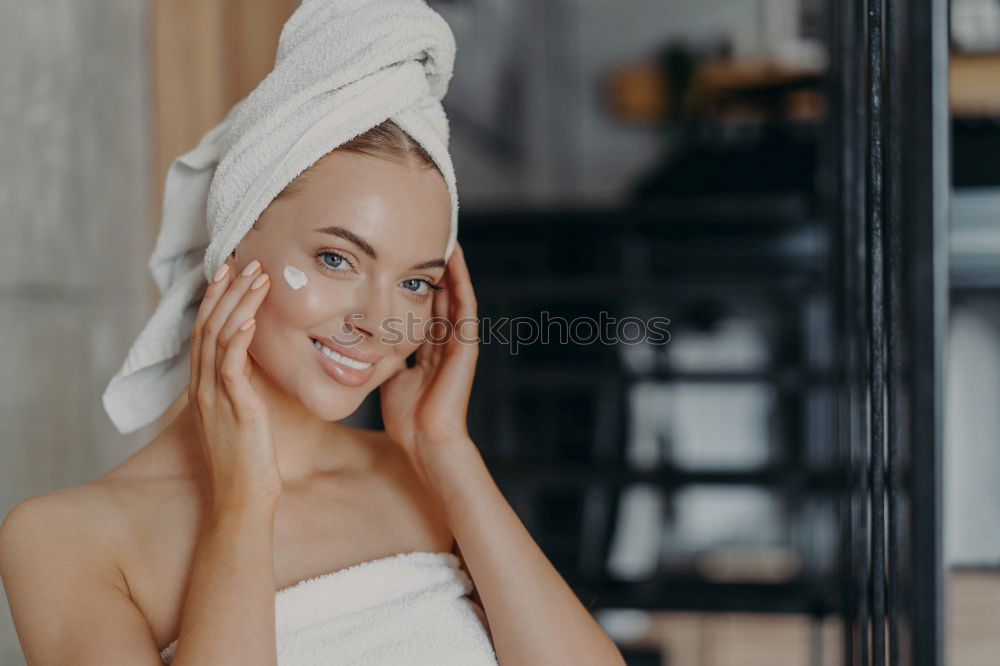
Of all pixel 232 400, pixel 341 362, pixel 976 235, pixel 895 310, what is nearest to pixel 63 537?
pixel 232 400

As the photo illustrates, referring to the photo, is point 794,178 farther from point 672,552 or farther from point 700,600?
point 700,600

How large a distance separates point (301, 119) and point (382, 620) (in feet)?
1.64

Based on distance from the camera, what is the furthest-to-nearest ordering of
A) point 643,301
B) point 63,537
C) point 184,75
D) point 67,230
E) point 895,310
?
point 643,301 → point 184,75 → point 67,230 → point 63,537 → point 895,310

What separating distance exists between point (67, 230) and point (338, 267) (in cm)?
80

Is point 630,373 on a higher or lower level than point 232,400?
lower

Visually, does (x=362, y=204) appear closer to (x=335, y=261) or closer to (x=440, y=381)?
(x=335, y=261)

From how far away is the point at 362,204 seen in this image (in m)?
0.95

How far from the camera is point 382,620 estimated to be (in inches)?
38.6

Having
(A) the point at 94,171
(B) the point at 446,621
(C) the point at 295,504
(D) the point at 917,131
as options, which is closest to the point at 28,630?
(C) the point at 295,504

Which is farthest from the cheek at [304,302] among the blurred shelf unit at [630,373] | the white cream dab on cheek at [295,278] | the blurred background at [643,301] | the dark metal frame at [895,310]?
the blurred shelf unit at [630,373]

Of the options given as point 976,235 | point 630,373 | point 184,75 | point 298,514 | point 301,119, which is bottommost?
point 630,373

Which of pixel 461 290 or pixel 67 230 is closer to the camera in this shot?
pixel 461 290

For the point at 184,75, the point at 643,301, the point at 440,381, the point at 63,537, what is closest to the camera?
the point at 63,537

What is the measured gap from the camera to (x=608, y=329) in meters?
2.80
